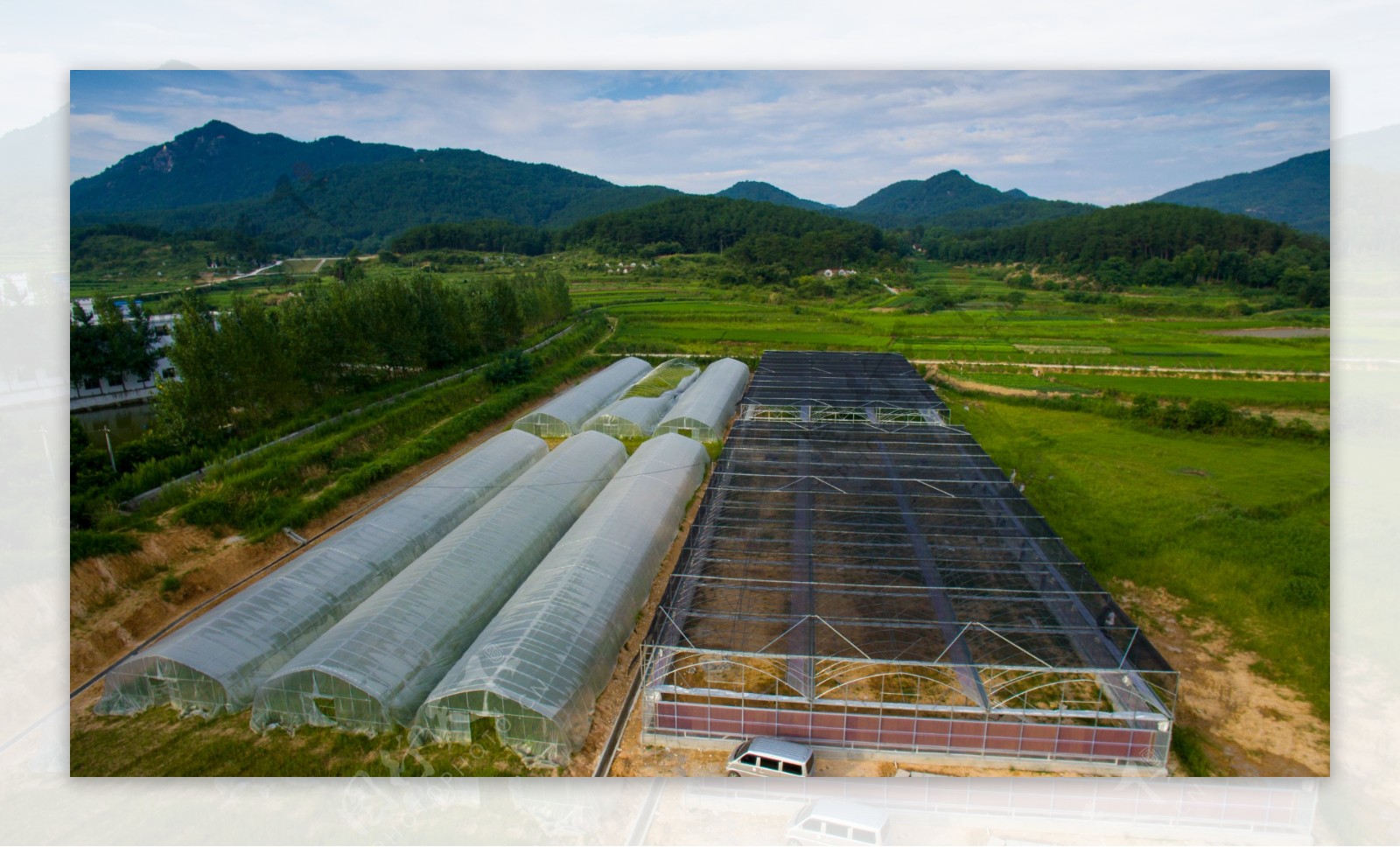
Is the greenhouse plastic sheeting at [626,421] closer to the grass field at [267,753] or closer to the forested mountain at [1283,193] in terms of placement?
the grass field at [267,753]

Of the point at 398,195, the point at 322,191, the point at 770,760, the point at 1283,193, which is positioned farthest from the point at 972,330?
the point at 398,195

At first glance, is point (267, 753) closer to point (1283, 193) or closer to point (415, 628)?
point (415, 628)

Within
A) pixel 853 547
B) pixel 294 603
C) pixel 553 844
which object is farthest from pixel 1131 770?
pixel 294 603

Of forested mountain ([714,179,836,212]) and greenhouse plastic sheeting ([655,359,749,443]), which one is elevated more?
forested mountain ([714,179,836,212])

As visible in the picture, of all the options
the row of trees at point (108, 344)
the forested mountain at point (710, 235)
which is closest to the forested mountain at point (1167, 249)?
the forested mountain at point (710, 235)

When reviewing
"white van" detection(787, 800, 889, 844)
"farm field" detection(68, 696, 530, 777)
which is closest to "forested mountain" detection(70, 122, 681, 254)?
"farm field" detection(68, 696, 530, 777)

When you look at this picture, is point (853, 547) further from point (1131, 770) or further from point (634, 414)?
point (634, 414)

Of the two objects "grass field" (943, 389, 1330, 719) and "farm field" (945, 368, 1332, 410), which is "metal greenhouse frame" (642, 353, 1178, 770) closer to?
"grass field" (943, 389, 1330, 719)
